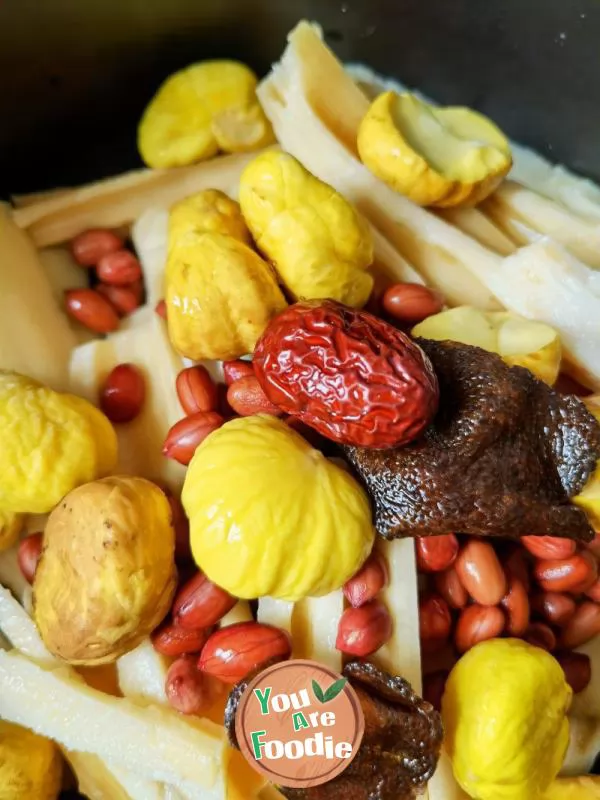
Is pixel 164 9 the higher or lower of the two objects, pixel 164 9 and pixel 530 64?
the higher

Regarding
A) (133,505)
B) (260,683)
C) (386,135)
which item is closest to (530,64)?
(386,135)

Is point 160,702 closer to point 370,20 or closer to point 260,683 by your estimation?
point 260,683

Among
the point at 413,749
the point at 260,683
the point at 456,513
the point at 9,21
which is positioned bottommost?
the point at 413,749

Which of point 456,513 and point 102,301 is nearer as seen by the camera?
point 456,513

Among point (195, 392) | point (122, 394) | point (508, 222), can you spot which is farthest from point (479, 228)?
point (122, 394)

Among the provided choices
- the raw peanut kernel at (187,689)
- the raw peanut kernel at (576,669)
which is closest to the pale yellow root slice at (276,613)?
the raw peanut kernel at (187,689)

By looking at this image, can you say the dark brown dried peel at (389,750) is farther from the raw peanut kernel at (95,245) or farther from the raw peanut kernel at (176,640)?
the raw peanut kernel at (95,245)

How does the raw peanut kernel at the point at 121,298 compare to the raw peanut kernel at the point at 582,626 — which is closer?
the raw peanut kernel at the point at 582,626

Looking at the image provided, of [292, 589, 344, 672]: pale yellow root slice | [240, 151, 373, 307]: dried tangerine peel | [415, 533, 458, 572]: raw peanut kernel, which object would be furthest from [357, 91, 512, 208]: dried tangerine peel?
[292, 589, 344, 672]: pale yellow root slice
